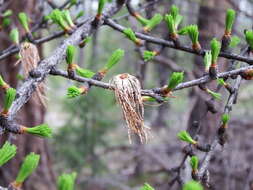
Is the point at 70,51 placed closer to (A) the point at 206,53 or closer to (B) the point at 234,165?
(A) the point at 206,53

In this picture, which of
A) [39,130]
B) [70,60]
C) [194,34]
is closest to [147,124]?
[194,34]

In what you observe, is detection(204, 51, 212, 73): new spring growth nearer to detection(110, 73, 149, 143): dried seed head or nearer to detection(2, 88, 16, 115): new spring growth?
detection(110, 73, 149, 143): dried seed head

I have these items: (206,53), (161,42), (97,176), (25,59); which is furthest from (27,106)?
(97,176)

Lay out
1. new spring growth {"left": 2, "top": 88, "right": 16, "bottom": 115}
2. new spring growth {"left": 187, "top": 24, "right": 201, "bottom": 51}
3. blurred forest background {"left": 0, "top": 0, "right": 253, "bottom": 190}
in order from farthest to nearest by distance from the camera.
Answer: blurred forest background {"left": 0, "top": 0, "right": 253, "bottom": 190}
new spring growth {"left": 187, "top": 24, "right": 201, "bottom": 51}
new spring growth {"left": 2, "top": 88, "right": 16, "bottom": 115}

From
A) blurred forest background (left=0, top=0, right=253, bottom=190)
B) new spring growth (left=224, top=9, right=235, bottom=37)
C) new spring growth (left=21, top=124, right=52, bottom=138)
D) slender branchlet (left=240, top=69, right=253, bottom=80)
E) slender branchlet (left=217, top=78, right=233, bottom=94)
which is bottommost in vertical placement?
blurred forest background (left=0, top=0, right=253, bottom=190)

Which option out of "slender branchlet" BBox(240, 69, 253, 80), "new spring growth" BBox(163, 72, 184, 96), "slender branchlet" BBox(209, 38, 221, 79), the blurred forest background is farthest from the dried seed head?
the blurred forest background

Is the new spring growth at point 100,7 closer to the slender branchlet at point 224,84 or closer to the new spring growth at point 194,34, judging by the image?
the new spring growth at point 194,34
